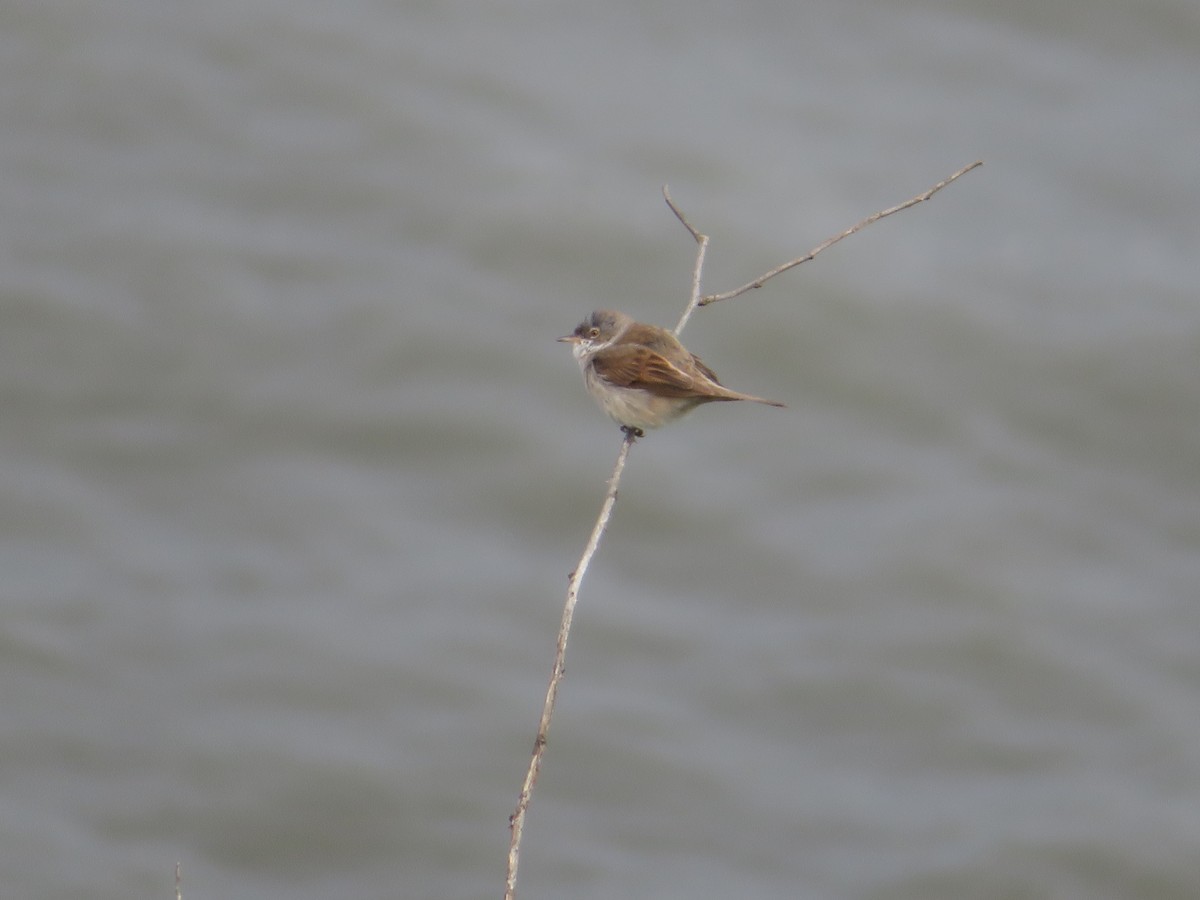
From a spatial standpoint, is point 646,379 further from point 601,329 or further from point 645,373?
point 601,329

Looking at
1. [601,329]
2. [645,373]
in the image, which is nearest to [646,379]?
[645,373]

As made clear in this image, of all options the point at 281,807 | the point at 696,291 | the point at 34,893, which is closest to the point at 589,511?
the point at 281,807

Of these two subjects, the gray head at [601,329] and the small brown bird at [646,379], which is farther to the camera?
the gray head at [601,329]

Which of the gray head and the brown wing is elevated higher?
the gray head

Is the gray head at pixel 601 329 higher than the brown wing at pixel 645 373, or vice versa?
the gray head at pixel 601 329

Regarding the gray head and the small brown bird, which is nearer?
the small brown bird
